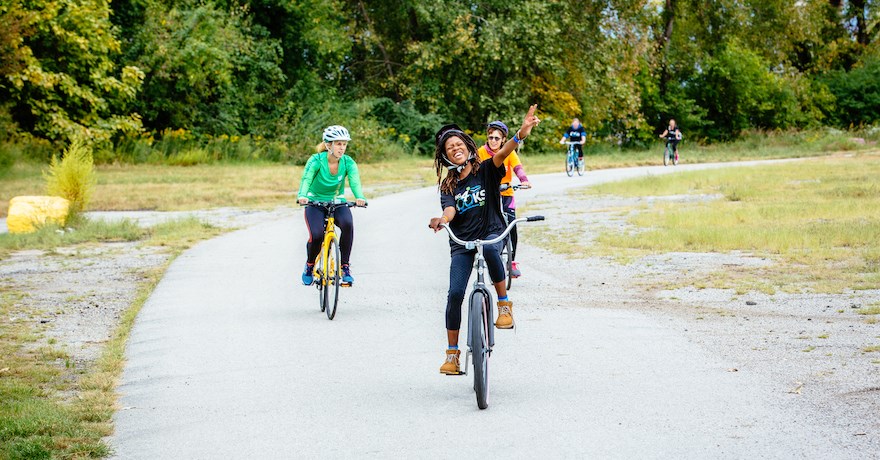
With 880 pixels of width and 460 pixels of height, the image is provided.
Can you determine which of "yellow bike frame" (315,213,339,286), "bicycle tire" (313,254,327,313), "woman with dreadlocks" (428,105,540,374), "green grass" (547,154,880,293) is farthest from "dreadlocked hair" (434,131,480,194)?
"green grass" (547,154,880,293)

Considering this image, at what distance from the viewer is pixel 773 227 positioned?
17.5 meters

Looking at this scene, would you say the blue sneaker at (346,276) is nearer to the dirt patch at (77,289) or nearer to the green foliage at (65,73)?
the dirt patch at (77,289)

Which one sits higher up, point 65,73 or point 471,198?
point 65,73

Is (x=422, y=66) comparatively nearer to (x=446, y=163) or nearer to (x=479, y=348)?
(x=446, y=163)

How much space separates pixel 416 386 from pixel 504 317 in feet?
2.40

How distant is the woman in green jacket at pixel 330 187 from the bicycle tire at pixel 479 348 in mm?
3948

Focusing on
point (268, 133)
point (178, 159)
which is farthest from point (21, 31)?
point (268, 133)

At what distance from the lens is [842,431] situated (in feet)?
20.2

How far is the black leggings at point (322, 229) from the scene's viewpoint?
11.0m

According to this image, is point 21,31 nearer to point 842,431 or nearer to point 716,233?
point 716,233

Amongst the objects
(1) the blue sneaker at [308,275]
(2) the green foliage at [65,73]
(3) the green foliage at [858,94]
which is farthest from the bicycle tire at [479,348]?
(3) the green foliage at [858,94]

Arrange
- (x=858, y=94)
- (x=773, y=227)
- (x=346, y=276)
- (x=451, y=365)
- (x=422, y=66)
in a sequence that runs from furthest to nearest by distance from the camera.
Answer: (x=858, y=94) < (x=422, y=66) < (x=773, y=227) < (x=346, y=276) < (x=451, y=365)

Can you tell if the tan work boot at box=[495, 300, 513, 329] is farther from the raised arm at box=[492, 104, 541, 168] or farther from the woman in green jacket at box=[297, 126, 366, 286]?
the woman in green jacket at box=[297, 126, 366, 286]

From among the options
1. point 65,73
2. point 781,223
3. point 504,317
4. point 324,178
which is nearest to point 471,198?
point 504,317
